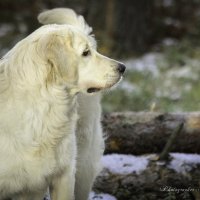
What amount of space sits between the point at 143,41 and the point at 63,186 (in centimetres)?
914

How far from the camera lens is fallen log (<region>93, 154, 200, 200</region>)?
570 centimetres

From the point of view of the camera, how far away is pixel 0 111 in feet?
14.6

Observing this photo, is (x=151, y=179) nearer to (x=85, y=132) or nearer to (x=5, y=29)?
(x=85, y=132)

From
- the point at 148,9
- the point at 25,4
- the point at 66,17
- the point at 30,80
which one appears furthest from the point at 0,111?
the point at 25,4

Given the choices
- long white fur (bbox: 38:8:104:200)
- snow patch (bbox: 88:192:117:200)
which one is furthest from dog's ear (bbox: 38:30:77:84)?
snow patch (bbox: 88:192:117:200)

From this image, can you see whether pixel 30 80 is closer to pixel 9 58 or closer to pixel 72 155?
pixel 9 58

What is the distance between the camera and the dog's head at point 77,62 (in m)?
4.34

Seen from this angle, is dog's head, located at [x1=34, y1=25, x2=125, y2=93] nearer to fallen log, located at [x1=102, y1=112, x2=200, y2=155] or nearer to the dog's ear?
the dog's ear

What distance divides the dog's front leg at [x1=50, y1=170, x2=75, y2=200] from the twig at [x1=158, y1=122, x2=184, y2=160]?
1397mm

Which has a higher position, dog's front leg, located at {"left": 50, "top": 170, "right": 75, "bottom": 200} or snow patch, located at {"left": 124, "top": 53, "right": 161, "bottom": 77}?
dog's front leg, located at {"left": 50, "top": 170, "right": 75, "bottom": 200}

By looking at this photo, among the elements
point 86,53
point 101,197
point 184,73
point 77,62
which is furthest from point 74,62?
point 184,73

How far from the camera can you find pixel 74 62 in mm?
4434

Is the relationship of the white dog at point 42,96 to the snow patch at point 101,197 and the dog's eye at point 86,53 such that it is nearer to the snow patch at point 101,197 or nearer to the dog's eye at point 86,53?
the dog's eye at point 86,53

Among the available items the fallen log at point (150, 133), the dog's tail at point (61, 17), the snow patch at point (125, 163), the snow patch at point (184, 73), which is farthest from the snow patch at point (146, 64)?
the dog's tail at point (61, 17)
